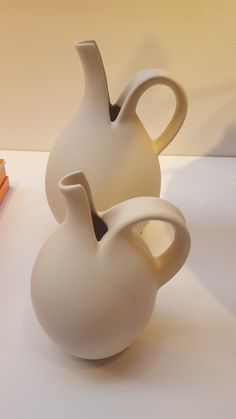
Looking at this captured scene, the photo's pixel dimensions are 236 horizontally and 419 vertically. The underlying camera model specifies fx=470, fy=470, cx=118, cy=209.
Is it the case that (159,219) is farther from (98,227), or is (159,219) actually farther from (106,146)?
(106,146)

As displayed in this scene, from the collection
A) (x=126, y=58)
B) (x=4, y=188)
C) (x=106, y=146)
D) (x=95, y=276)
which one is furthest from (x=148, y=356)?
(x=126, y=58)

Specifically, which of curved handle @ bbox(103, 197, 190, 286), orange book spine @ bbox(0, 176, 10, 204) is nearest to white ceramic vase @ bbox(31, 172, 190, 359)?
curved handle @ bbox(103, 197, 190, 286)

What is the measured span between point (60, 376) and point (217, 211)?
14.5 inches

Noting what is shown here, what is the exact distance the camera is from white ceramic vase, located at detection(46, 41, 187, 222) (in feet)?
1.82

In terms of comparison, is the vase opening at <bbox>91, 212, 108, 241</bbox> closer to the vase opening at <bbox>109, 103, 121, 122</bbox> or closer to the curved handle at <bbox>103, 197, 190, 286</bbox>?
the curved handle at <bbox>103, 197, 190, 286</bbox>

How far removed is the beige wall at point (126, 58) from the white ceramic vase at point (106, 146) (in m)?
0.25

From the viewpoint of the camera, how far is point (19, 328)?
19.8 inches

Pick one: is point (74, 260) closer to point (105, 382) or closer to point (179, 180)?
point (105, 382)

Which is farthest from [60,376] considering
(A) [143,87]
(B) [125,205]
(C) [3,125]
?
(C) [3,125]

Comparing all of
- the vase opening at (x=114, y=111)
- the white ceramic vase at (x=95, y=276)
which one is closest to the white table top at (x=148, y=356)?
the white ceramic vase at (x=95, y=276)

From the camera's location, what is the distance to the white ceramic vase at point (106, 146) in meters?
0.56

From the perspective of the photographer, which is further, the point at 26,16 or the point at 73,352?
the point at 26,16

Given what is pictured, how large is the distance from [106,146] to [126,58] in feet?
1.06

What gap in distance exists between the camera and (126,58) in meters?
0.82
